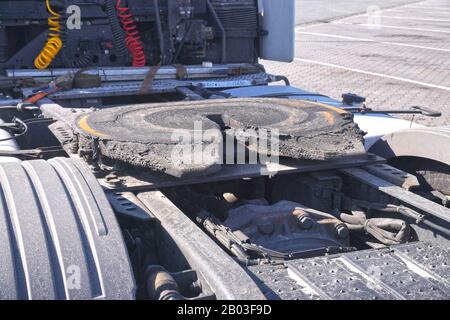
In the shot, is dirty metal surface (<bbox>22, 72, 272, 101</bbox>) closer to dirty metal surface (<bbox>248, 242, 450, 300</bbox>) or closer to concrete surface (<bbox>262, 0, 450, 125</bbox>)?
dirty metal surface (<bbox>248, 242, 450, 300</bbox>)

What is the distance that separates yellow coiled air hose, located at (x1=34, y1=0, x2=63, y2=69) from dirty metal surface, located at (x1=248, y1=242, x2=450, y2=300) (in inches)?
153

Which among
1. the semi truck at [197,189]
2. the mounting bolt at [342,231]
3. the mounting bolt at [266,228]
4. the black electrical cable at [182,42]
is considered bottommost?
the mounting bolt at [342,231]

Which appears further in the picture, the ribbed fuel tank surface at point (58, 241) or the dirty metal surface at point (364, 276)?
the dirty metal surface at point (364, 276)

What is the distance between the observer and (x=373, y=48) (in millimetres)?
19094

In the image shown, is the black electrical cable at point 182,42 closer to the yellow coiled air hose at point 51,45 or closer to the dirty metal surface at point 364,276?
the yellow coiled air hose at point 51,45

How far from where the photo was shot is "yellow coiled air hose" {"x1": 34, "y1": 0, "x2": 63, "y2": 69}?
5980 mm

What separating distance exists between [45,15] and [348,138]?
10.6 ft

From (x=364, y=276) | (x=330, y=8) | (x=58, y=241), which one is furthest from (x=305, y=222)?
(x=330, y=8)

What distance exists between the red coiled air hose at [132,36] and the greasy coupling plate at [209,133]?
1938mm

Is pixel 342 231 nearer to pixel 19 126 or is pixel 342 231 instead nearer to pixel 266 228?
pixel 266 228

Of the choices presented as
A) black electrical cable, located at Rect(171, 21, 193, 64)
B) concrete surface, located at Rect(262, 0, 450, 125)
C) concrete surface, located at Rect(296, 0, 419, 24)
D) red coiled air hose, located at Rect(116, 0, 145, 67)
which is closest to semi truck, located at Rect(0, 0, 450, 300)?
red coiled air hose, located at Rect(116, 0, 145, 67)

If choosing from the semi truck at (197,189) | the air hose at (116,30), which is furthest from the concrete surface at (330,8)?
the semi truck at (197,189)

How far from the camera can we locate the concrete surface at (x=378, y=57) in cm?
1243
